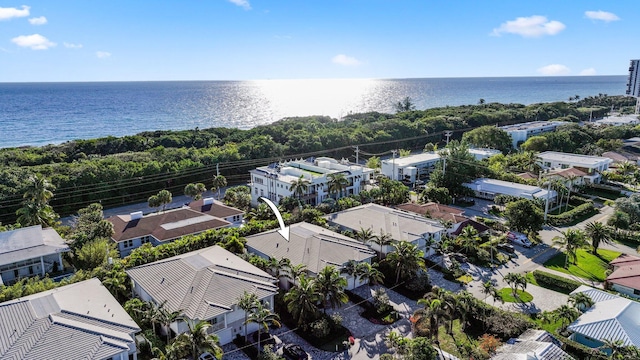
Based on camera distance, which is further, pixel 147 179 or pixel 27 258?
pixel 147 179

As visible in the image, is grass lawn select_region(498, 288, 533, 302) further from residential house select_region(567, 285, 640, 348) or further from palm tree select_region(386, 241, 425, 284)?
palm tree select_region(386, 241, 425, 284)

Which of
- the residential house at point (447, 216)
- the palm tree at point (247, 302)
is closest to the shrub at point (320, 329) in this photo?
the palm tree at point (247, 302)

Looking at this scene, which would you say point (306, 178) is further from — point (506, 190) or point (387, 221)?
point (506, 190)

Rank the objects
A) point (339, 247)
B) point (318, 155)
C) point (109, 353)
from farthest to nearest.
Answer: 1. point (318, 155)
2. point (339, 247)
3. point (109, 353)

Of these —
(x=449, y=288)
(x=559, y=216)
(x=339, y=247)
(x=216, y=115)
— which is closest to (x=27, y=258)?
Result: (x=339, y=247)

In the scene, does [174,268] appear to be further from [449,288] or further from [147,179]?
[147,179]

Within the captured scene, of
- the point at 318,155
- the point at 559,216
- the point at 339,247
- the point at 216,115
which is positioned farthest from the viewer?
the point at 216,115

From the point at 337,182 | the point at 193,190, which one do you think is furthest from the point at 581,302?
the point at 193,190
